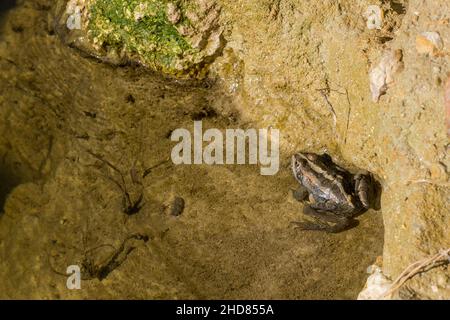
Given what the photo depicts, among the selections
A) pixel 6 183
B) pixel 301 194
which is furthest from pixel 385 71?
pixel 6 183

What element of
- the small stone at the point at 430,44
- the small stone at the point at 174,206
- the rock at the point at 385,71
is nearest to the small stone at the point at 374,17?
the rock at the point at 385,71

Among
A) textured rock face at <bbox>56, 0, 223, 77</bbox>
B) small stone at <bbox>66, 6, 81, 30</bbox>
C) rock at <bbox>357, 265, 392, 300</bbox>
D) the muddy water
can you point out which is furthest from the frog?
small stone at <bbox>66, 6, 81, 30</bbox>

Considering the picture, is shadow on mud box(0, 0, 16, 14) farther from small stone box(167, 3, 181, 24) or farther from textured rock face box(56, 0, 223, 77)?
small stone box(167, 3, 181, 24)

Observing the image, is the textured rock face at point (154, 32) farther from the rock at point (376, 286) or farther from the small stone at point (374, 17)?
the rock at point (376, 286)

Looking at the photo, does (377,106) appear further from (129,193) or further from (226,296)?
(129,193)

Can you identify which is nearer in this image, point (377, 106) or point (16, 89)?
point (377, 106)

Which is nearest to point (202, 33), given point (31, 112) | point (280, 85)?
point (280, 85)
